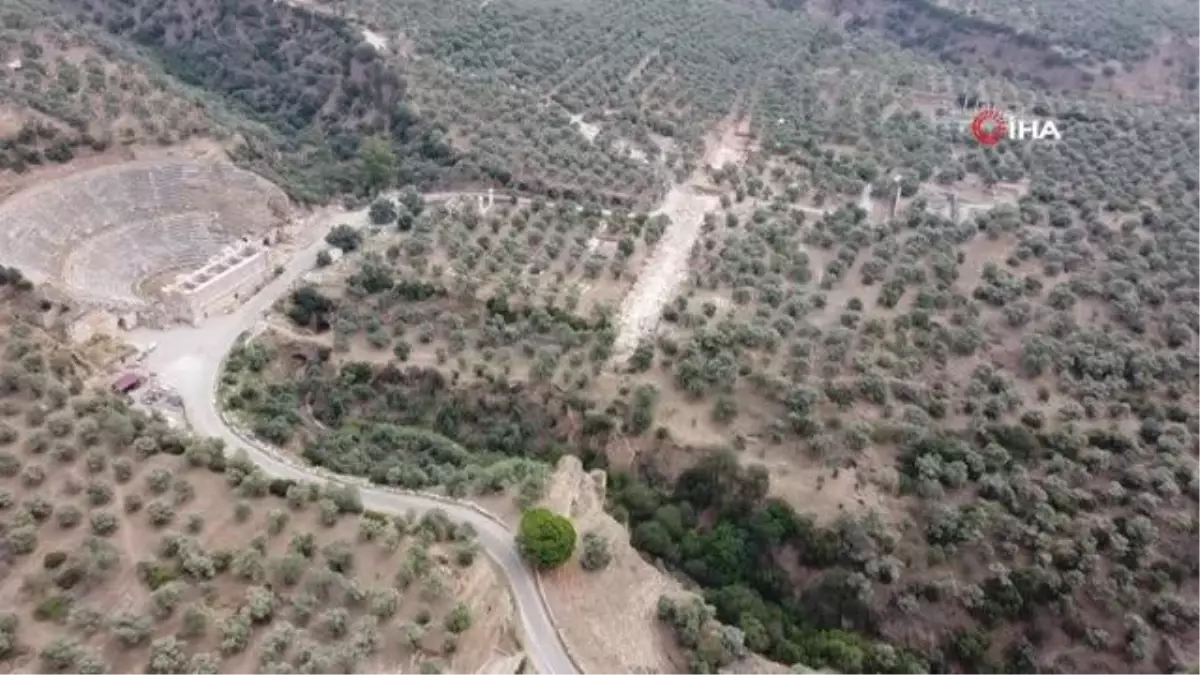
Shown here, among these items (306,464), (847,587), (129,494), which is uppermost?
(129,494)

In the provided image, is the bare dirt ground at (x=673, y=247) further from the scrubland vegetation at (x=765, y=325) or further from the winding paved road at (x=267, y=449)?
the winding paved road at (x=267, y=449)

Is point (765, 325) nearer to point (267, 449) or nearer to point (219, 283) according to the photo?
point (267, 449)

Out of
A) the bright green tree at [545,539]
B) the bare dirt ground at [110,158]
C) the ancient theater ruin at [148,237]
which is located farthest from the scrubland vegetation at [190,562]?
the bare dirt ground at [110,158]

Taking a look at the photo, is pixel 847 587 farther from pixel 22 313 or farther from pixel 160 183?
pixel 160 183

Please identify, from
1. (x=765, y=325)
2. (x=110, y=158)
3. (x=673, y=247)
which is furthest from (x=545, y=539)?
(x=110, y=158)

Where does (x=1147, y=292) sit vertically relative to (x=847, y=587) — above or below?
above

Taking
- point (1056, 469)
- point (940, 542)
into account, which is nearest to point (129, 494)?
point (940, 542)
